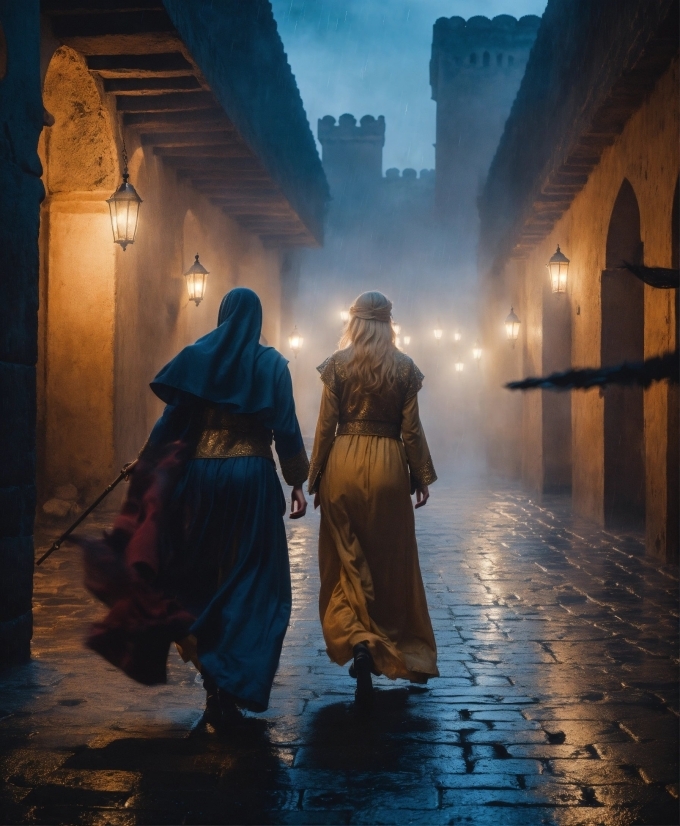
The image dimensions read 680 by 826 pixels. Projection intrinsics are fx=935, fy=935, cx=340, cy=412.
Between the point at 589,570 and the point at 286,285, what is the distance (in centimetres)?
1620

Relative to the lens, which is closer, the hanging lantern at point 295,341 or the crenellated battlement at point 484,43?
the hanging lantern at point 295,341

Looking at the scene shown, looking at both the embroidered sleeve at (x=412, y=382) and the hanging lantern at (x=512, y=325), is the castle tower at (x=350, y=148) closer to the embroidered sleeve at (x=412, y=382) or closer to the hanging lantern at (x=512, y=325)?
the hanging lantern at (x=512, y=325)

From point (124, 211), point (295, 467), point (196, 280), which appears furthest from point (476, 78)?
point (295, 467)

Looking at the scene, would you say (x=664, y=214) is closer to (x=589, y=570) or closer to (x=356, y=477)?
(x=589, y=570)

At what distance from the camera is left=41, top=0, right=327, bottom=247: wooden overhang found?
865cm

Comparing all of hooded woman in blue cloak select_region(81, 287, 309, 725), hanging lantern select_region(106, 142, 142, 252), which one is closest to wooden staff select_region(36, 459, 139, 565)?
hooded woman in blue cloak select_region(81, 287, 309, 725)

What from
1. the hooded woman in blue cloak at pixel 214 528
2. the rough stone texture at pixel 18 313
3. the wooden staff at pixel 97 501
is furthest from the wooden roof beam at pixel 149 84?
the hooded woman in blue cloak at pixel 214 528

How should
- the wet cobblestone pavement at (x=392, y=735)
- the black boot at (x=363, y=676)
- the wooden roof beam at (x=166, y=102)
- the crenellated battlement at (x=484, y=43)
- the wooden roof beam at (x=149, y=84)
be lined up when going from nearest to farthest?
the wet cobblestone pavement at (x=392, y=735) < the black boot at (x=363, y=676) < the wooden roof beam at (x=149, y=84) < the wooden roof beam at (x=166, y=102) < the crenellated battlement at (x=484, y=43)

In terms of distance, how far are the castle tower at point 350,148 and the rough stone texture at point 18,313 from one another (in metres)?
47.4

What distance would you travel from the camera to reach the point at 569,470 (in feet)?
50.2

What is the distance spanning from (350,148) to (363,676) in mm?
50179

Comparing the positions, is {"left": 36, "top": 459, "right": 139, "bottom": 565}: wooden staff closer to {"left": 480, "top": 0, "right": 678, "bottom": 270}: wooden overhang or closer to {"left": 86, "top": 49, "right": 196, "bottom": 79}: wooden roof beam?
{"left": 480, "top": 0, "right": 678, "bottom": 270}: wooden overhang

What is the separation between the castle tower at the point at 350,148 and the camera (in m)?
51.3

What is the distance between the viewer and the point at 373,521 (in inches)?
183
